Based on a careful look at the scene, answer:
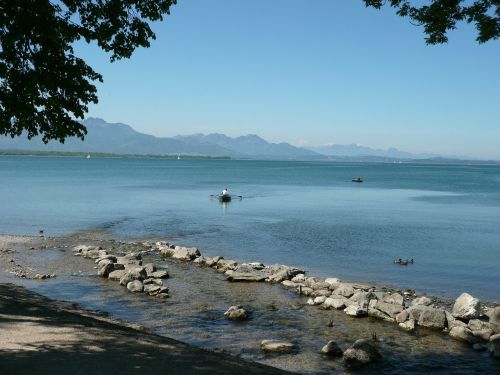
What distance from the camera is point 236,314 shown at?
65.9ft

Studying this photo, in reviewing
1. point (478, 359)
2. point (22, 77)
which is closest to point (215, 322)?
point (478, 359)

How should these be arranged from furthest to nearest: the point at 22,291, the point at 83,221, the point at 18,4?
the point at 83,221
the point at 22,291
the point at 18,4

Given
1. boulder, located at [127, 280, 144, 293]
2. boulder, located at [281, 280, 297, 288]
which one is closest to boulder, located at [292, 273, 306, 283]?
boulder, located at [281, 280, 297, 288]

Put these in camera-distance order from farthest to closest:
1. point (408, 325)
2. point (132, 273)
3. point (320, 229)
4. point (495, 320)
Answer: point (320, 229) → point (132, 273) → point (408, 325) → point (495, 320)

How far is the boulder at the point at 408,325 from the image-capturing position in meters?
19.2

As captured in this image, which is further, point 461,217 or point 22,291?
point 461,217

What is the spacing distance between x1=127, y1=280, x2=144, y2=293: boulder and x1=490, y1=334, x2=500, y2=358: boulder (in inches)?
627

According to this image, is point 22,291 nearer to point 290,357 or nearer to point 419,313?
point 290,357

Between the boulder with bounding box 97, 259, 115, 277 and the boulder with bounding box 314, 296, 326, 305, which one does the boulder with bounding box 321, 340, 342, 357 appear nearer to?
the boulder with bounding box 314, 296, 326, 305

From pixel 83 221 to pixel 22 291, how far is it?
30975 mm

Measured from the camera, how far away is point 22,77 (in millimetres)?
13289

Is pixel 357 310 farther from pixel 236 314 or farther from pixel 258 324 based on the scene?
pixel 236 314

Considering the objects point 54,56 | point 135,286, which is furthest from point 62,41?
point 135,286

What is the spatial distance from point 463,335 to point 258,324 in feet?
26.4
